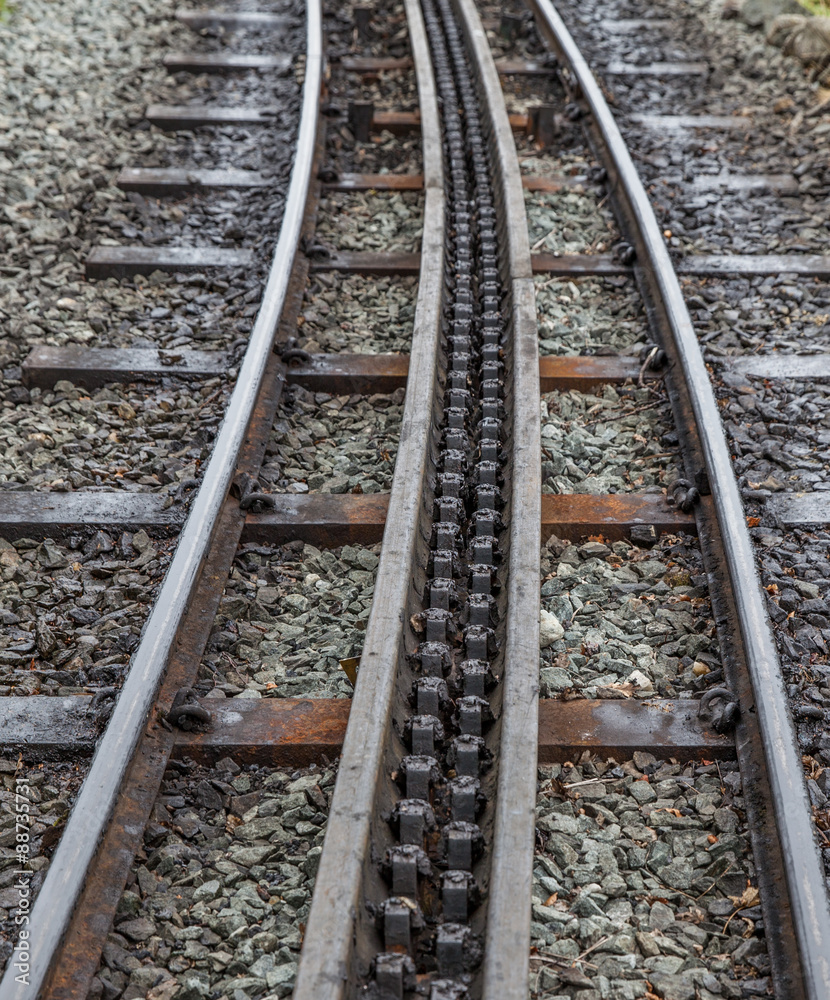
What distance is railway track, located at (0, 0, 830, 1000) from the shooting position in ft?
7.06

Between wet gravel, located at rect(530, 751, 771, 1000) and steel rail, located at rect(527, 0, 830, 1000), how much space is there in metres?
0.15

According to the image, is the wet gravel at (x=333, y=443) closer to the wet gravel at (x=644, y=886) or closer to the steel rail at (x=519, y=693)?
the steel rail at (x=519, y=693)

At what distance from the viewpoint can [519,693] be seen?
2541mm

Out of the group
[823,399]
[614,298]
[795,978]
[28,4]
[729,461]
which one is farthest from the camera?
[28,4]

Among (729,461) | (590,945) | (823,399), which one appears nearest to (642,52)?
(823,399)

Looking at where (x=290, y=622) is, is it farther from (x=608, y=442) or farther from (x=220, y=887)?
(x=608, y=442)

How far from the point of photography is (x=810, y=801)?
8.07 ft

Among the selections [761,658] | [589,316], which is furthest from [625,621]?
[589,316]

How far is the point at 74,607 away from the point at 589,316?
8.92 feet

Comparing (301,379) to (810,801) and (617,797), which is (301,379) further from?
(810,801)

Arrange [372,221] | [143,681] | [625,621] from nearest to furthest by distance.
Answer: [143,681] < [625,621] < [372,221]

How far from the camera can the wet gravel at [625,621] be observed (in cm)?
291

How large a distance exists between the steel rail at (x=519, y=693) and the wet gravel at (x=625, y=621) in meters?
0.24

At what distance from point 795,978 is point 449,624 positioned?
118cm
